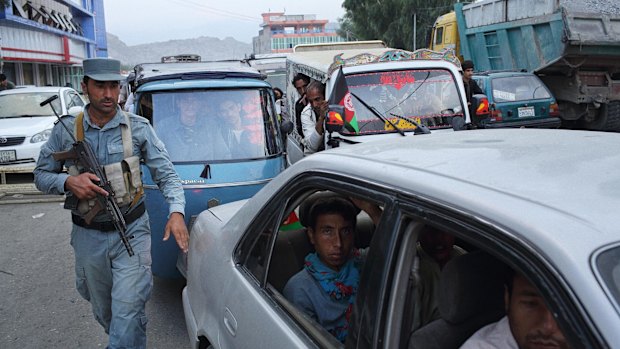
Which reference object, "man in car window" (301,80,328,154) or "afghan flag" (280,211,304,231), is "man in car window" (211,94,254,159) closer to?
"man in car window" (301,80,328,154)

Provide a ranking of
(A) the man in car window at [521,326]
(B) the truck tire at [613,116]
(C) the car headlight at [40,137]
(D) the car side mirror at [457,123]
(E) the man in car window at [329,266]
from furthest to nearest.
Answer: (B) the truck tire at [613,116]
(C) the car headlight at [40,137]
(D) the car side mirror at [457,123]
(E) the man in car window at [329,266]
(A) the man in car window at [521,326]

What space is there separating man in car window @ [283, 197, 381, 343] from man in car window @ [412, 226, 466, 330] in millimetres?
263

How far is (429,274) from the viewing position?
206cm

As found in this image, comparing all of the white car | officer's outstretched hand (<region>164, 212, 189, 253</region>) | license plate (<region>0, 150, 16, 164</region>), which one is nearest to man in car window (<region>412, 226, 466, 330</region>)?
officer's outstretched hand (<region>164, 212, 189, 253</region>)

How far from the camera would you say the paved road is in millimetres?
4395

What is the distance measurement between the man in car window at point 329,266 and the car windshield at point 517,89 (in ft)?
31.3

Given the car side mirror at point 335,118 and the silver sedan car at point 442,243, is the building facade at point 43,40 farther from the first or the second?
the silver sedan car at point 442,243

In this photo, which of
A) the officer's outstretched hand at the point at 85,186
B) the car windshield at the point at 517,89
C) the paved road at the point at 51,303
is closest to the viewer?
the officer's outstretched hand at the point at 85,186

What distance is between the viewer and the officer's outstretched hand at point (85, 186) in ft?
10.4

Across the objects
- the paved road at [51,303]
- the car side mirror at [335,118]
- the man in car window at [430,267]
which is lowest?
the paved road at [51,303]

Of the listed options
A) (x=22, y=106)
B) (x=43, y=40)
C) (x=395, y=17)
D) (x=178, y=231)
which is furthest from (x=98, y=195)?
(x=395, y=17)

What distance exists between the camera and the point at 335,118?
20.2 feet

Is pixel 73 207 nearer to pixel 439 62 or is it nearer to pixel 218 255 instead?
pixel 218 255

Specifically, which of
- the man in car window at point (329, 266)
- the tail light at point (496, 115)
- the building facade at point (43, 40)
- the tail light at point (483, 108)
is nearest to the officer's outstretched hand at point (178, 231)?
the man in car window at point (329, 266)
